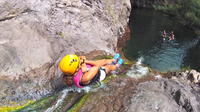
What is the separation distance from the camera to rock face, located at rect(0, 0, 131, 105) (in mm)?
7676

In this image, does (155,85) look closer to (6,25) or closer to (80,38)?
(80,38)

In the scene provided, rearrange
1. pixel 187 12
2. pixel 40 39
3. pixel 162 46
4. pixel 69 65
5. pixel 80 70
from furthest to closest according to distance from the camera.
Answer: pixel 187 12, pixel 162 46, pixel 40 39, pixel 80 70, pixel 69 65

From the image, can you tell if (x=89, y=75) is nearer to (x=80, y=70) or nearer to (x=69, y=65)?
(x=80, y=70)

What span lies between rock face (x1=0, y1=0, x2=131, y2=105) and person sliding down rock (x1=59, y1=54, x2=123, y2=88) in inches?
48.2

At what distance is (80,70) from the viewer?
7016 mm

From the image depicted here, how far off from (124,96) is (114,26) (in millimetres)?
8873

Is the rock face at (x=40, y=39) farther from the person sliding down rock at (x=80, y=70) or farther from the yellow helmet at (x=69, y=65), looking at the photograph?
the yellow helmet at (x=69, y=65)

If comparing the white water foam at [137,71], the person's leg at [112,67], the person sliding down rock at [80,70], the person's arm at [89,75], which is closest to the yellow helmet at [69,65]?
the person sliding down rock at [80,70]

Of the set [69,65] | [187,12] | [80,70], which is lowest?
[80,70]

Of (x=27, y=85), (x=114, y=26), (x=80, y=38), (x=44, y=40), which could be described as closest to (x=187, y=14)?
(x=114, y=26)

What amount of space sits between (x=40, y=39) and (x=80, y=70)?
2991 mm

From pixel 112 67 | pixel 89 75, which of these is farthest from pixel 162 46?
pixel 89 75

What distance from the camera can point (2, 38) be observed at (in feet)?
28.1

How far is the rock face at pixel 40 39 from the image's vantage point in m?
7.68
